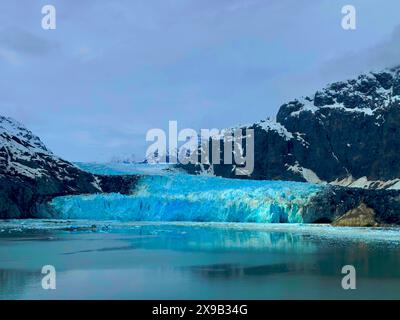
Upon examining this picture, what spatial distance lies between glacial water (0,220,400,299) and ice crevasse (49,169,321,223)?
994 centimetres

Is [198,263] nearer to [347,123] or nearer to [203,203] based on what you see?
[203,203]

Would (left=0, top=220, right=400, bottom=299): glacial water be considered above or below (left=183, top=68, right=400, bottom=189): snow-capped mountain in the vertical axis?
below

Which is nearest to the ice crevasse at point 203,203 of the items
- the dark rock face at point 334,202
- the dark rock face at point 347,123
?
the dark rock face at point 334,202

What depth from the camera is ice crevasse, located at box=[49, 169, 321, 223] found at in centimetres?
2983

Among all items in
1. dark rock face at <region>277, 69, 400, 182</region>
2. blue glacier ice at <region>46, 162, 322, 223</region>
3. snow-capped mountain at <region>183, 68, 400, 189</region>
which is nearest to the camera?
blue glacier ice at <region>46, 162, 322, 223</region>

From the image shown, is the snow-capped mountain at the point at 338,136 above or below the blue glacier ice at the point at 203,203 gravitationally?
above

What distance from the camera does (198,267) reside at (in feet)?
40.8

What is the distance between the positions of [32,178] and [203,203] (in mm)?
9702

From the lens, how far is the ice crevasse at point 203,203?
29.8 meters

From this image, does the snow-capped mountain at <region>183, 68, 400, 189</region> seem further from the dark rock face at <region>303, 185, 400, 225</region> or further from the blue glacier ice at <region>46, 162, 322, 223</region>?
the dark rock face at <region>303, 185, 400, 225</region>

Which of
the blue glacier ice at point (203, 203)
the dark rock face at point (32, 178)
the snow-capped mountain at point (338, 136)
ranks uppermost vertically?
the snow-capped mountain at point (338, 136)

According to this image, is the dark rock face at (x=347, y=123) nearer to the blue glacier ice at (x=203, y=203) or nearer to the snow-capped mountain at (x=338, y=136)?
the snow-capped mountain at (x=338, y=136)

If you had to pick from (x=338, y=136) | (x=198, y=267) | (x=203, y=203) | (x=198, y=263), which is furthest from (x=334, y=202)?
(x=338, y=136)

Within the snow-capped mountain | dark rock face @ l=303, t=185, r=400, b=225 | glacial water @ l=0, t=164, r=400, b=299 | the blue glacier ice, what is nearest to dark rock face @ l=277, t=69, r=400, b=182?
the snow-capped mountain
